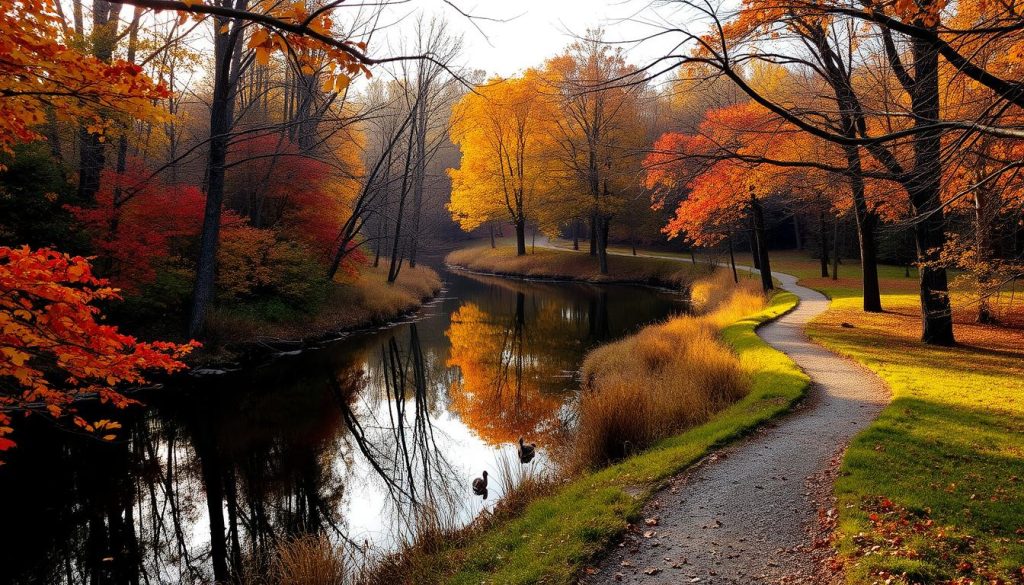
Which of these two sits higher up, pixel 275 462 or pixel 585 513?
pixel 585 513

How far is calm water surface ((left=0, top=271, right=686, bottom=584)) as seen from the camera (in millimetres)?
6738

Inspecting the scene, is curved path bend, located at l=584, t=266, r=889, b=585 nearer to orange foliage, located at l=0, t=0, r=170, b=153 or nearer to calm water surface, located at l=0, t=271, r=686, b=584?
calm water surface, located at l=0, t=271, r=686, b=584

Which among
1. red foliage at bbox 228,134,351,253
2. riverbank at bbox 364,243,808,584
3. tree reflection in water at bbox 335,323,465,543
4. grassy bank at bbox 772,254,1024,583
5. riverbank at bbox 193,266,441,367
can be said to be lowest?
tree reflection in water at bbox 335,323,465,543

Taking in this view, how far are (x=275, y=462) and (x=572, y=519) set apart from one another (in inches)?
227

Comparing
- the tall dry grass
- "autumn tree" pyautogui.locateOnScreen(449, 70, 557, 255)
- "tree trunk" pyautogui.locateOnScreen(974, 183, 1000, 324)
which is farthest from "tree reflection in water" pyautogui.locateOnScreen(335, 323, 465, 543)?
"autumn tree" pyautogui.locateOnScreen(449, 70, 557, 255)

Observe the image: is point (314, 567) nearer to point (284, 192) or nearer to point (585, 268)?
point (284, 192)

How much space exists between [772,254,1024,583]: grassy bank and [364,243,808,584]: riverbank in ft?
5.07

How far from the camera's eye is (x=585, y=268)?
3616 centimetres

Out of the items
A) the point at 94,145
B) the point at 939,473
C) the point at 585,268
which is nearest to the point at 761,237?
the point at 585,268

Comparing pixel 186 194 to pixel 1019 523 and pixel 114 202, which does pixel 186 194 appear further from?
pixel 1019 523

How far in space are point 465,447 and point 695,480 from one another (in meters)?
5.02

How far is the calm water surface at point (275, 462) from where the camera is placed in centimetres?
674

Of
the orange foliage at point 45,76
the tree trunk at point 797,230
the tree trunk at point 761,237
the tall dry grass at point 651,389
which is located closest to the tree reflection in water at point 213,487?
the tall dry grass at point 651,389

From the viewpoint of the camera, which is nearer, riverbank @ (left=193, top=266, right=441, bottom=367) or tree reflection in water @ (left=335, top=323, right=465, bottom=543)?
tree reflection in water @ (left=335, top=323, right=465, bottom=543)
